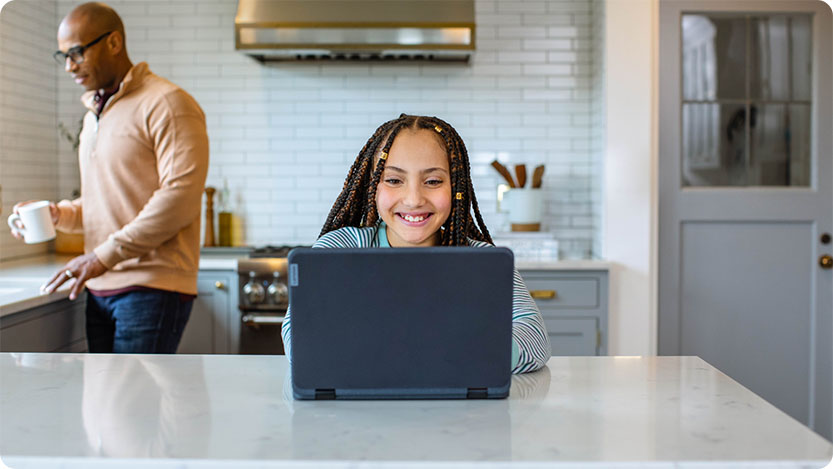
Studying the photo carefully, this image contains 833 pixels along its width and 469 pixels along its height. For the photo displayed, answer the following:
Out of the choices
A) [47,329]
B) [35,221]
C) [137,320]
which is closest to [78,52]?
[35,221]

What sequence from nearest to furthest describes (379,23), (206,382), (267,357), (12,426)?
(12,426) → (206,382) → (267,357) → (379,23)

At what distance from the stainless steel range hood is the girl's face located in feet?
6.57

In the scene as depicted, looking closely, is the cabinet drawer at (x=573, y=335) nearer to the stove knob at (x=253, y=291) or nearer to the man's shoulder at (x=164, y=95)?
the stove knob at (x=253, y=291)

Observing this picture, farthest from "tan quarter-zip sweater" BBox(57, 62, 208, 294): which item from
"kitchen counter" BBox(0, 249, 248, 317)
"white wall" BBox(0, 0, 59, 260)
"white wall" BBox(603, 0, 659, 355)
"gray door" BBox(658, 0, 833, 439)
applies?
"gray door" BBox(658, 0, 833, 439)

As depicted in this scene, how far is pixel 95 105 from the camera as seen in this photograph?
8.21 feet

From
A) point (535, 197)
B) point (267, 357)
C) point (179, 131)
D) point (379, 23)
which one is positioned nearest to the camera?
point (267, 357)

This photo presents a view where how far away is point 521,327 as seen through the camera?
1361 millimetres

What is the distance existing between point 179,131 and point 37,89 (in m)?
1.90

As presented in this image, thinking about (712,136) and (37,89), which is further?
(37,89)

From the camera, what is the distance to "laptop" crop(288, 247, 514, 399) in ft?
3.51

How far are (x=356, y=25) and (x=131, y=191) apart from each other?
4.66 ft

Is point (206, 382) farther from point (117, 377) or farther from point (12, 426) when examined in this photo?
point (12, 426)

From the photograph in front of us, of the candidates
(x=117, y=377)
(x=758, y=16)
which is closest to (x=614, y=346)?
(x=758, y=16)

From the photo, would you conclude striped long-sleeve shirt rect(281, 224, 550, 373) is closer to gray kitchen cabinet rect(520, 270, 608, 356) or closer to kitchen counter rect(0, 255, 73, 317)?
kitchen counter rect(0, 255, 73, 317)
